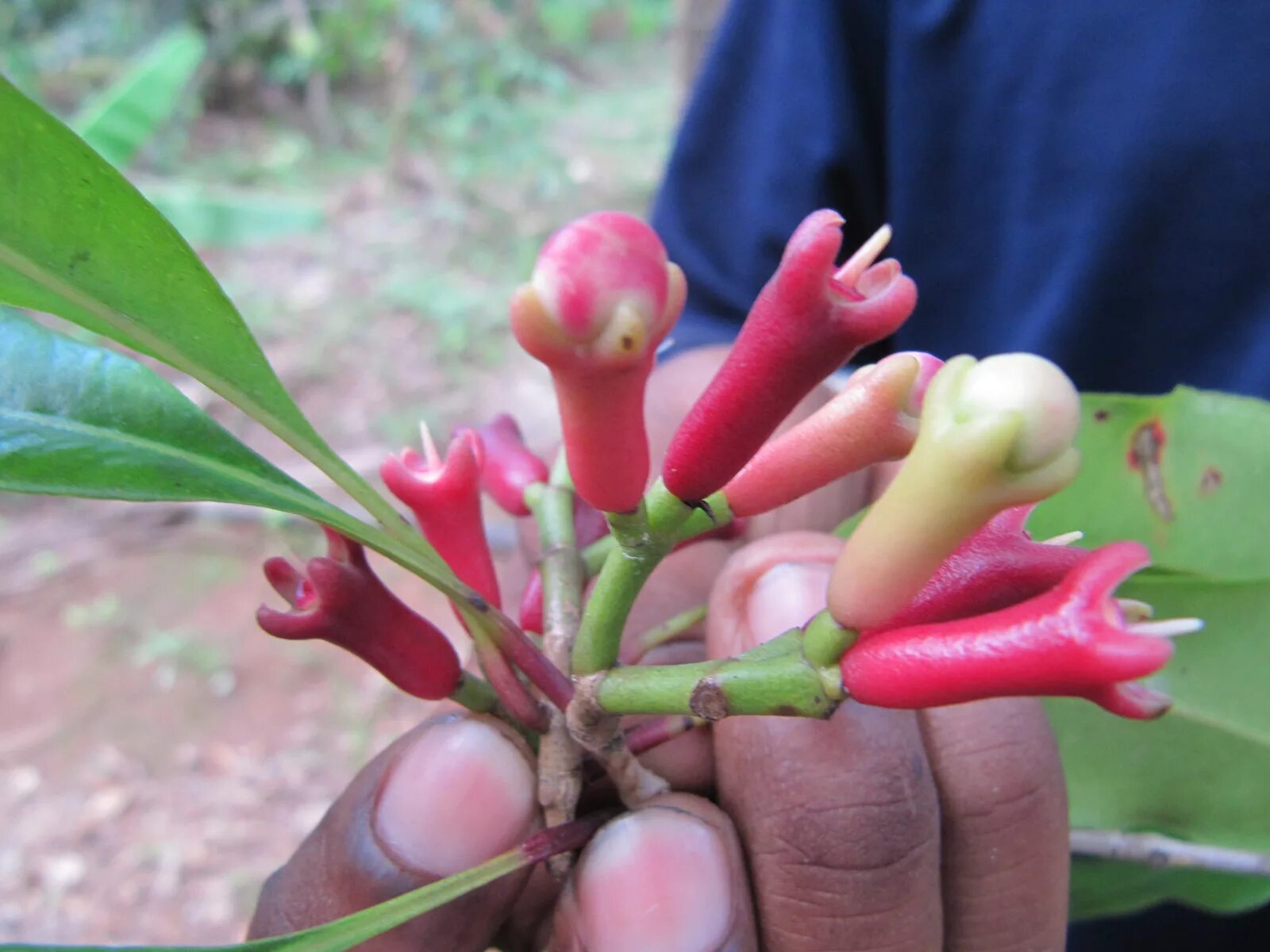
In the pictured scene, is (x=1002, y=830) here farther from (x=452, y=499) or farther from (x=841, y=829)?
(x=452, y=499)

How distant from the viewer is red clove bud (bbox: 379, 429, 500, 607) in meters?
0.82

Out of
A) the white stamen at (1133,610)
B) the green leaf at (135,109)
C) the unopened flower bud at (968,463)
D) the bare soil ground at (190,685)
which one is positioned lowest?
the bare soil ground at (190,685)

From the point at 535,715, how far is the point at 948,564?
1.33 ft

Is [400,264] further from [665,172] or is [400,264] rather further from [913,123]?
[913,123]

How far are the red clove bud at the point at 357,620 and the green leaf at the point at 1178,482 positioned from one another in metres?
0.70

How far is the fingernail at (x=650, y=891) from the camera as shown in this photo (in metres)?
0.84

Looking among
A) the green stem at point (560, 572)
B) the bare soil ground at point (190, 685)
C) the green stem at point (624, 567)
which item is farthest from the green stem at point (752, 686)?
the bare soil ground at point (190, 685)

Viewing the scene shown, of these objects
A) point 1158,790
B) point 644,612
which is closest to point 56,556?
point 644,612

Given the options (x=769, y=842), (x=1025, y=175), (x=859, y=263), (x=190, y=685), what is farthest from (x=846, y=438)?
(x=190, y=685)

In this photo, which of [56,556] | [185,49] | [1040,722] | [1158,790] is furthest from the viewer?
[185,49]

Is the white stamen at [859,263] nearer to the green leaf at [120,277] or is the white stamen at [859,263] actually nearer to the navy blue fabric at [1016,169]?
the green leaf at [120,277]

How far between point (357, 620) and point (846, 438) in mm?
416

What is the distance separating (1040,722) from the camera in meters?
0.97

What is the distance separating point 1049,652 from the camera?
507mm
